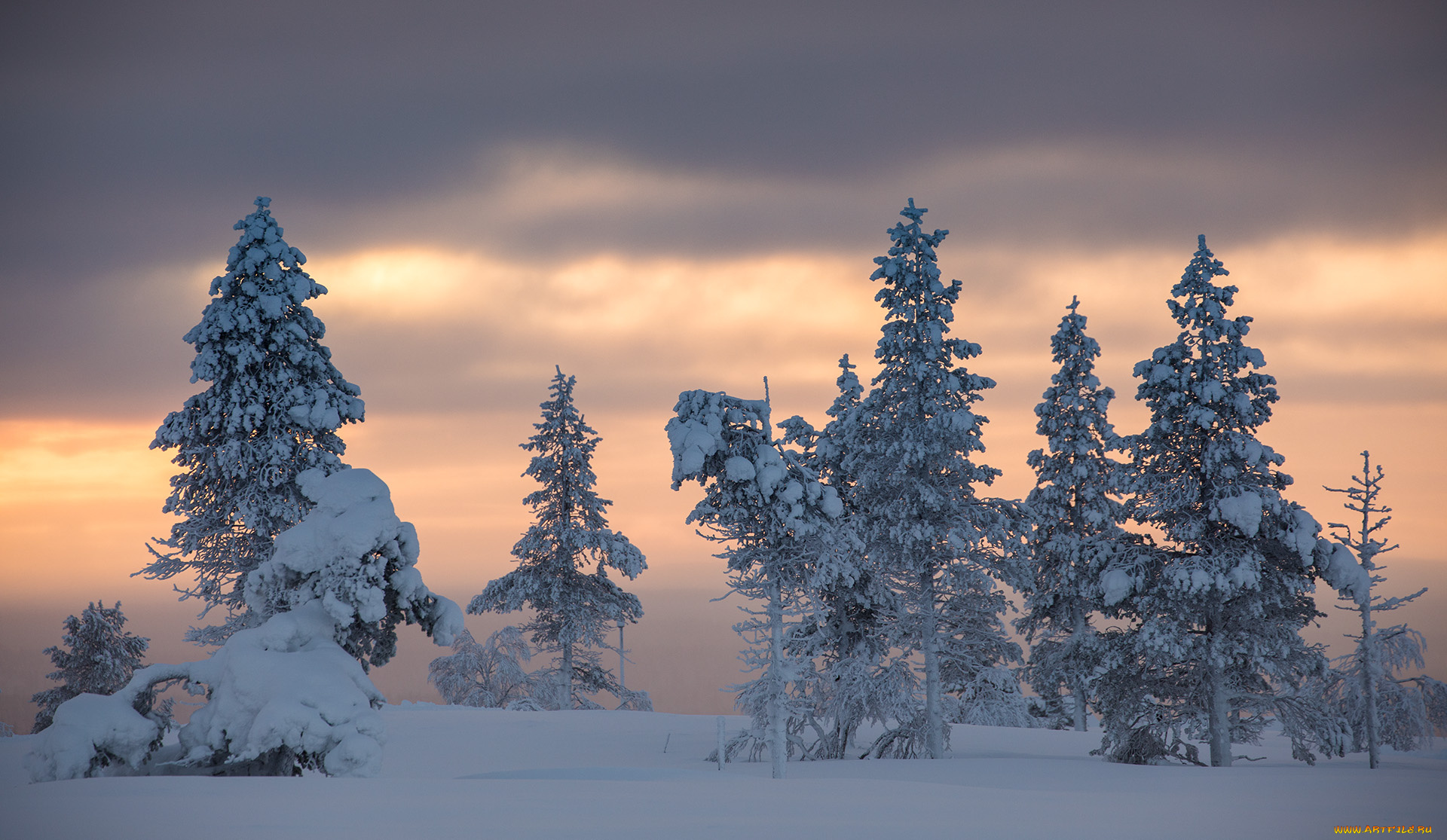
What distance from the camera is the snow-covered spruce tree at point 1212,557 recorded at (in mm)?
24734

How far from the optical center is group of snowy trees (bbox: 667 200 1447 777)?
893 inches

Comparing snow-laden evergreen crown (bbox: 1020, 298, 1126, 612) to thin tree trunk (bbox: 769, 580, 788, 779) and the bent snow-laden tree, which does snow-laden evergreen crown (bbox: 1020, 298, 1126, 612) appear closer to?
thin tree trunk (bbox: 769, 580, 788, 779)

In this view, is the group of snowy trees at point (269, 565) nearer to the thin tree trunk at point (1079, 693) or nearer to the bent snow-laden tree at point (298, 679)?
the bent snow-laden tree at point (298, 679)

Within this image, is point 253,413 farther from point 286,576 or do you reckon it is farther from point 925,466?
point 925,466

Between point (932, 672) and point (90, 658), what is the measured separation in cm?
3214

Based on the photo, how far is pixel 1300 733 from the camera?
25.5 metres

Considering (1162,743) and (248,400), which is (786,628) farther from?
(248,400)

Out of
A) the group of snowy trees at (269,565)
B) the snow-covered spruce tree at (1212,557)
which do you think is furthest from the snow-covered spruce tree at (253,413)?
the snow-covered spruce tree at (1212,557)

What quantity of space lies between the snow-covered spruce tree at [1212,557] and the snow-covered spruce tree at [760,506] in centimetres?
871

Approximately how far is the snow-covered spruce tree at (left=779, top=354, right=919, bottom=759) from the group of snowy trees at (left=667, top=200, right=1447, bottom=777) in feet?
0.24

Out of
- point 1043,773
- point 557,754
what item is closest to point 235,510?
point 557,754

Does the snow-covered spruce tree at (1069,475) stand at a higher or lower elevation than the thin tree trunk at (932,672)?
higher

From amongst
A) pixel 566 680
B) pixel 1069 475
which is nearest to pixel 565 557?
pixel 566 680

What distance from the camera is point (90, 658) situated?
126 ft
